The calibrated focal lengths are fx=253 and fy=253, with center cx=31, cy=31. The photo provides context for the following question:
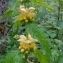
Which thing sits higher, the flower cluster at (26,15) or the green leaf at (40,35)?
the flower cluster at (26,15)

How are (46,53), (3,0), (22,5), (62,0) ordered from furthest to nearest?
(3,0), (62,0), (22,5), (46,53)

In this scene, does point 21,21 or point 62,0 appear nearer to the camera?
point 21,21

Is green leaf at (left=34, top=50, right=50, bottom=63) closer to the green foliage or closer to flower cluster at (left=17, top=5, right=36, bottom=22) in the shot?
the green foliage

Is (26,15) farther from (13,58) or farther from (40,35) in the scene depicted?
(13,58)

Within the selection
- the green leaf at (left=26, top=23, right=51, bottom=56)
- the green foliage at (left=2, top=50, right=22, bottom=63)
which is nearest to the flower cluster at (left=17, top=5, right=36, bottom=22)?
the green leaf at (left=26, top=23, right=51, bottom=56)

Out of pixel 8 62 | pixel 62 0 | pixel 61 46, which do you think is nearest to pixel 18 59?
pixel 8 62

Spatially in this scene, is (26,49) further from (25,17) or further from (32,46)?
(25,17)

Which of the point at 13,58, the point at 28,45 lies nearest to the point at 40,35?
the point at 28,45

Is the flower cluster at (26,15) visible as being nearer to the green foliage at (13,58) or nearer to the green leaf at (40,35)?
the green leaf at (40,35)

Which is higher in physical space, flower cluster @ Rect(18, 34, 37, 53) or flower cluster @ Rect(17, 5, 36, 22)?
flower cluster @ Rect(17, 5, 36, 22)

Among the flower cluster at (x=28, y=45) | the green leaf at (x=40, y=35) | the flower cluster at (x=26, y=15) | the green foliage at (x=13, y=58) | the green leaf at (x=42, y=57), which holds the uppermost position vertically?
the flower cluster at (x=26, y=15)

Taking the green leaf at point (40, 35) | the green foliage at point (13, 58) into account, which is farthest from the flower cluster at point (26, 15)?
the green foliage at point (13, 58)
